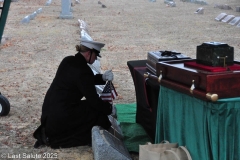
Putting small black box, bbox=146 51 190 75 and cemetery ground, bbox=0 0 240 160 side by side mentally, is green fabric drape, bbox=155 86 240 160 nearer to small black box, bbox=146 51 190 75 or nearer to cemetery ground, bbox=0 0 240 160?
small black box, bbox=146 51 190 75

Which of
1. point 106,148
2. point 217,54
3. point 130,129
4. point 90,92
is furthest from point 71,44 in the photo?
point 217,54

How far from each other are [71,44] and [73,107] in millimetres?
8814

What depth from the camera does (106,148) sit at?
14.7ft

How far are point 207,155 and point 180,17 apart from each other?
1883 centimetres

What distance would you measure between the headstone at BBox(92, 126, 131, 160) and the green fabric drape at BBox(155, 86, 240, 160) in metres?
0.59

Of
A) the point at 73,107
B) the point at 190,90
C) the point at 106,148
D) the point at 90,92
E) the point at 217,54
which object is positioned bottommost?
the point at 106,148

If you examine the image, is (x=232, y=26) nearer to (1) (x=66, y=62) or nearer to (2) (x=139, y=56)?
(2) (x=139, y=56)

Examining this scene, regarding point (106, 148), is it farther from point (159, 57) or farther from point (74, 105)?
point (159, 57)

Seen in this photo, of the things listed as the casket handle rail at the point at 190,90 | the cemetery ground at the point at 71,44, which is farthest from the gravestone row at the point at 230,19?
the casket handle rail at the point at 190,90

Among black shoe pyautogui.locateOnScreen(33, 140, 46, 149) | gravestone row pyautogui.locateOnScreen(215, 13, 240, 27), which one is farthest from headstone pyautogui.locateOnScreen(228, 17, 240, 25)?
black shoe pyautogui.locateOnScreen(33, 140, 46, 149)

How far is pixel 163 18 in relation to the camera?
21.7 metres

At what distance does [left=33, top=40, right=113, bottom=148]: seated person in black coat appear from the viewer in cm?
507

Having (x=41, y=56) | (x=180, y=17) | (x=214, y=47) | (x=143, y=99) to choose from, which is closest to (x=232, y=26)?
(x=180, y=17)

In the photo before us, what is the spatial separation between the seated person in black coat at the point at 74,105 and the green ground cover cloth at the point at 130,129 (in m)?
0.35
